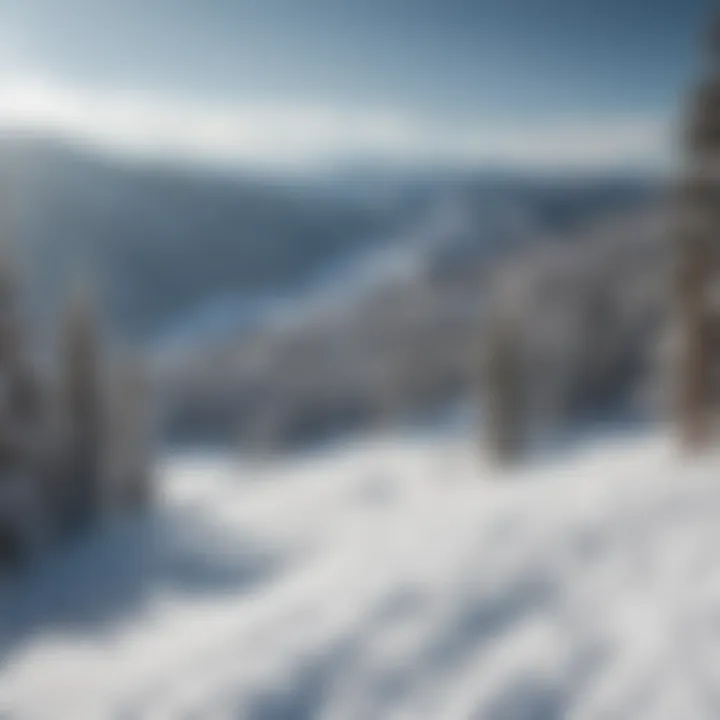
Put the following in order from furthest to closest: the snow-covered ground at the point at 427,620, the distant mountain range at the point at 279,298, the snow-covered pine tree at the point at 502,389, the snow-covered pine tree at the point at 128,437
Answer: the distant mountain range at the point at 279,298
the snow-covered pine tree at the point at 502,389
the snow-covered pine tree at the point at 128,437
the snow-covered ground at the point at 427,620

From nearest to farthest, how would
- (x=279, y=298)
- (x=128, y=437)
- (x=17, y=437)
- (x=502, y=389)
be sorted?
1. (x=17, y=437)
2. (x=128, y=437)
3. (x=502, y=389)
4. (x=279, y=298)

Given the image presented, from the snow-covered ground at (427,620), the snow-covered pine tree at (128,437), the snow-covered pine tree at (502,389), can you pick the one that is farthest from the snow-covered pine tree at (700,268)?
the snow-covered pine tree at (128,437)

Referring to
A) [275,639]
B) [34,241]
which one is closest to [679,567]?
[275,639]

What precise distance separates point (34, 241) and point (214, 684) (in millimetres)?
156893

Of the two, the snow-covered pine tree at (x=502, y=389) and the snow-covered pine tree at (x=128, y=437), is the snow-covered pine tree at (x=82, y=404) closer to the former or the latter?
the snow-covered pine tree at (x=128, y=437)

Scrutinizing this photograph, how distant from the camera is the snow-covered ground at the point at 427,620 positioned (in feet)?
28.2

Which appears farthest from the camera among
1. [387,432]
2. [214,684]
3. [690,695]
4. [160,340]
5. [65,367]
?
[160,340]

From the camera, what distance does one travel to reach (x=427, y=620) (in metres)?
10.3

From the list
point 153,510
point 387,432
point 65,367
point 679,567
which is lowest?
point 679,567

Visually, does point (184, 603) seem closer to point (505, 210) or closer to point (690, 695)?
point (690, 695)

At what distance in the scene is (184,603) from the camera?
547 inches

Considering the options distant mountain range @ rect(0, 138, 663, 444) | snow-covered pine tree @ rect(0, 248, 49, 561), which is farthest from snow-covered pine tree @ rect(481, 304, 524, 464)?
snow-covered pine tree @ rect(0, 248, 49, 561)

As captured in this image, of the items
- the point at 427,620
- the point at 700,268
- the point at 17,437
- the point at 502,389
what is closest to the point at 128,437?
the point at 17,437

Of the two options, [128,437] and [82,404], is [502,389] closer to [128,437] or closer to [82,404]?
[128,437]
